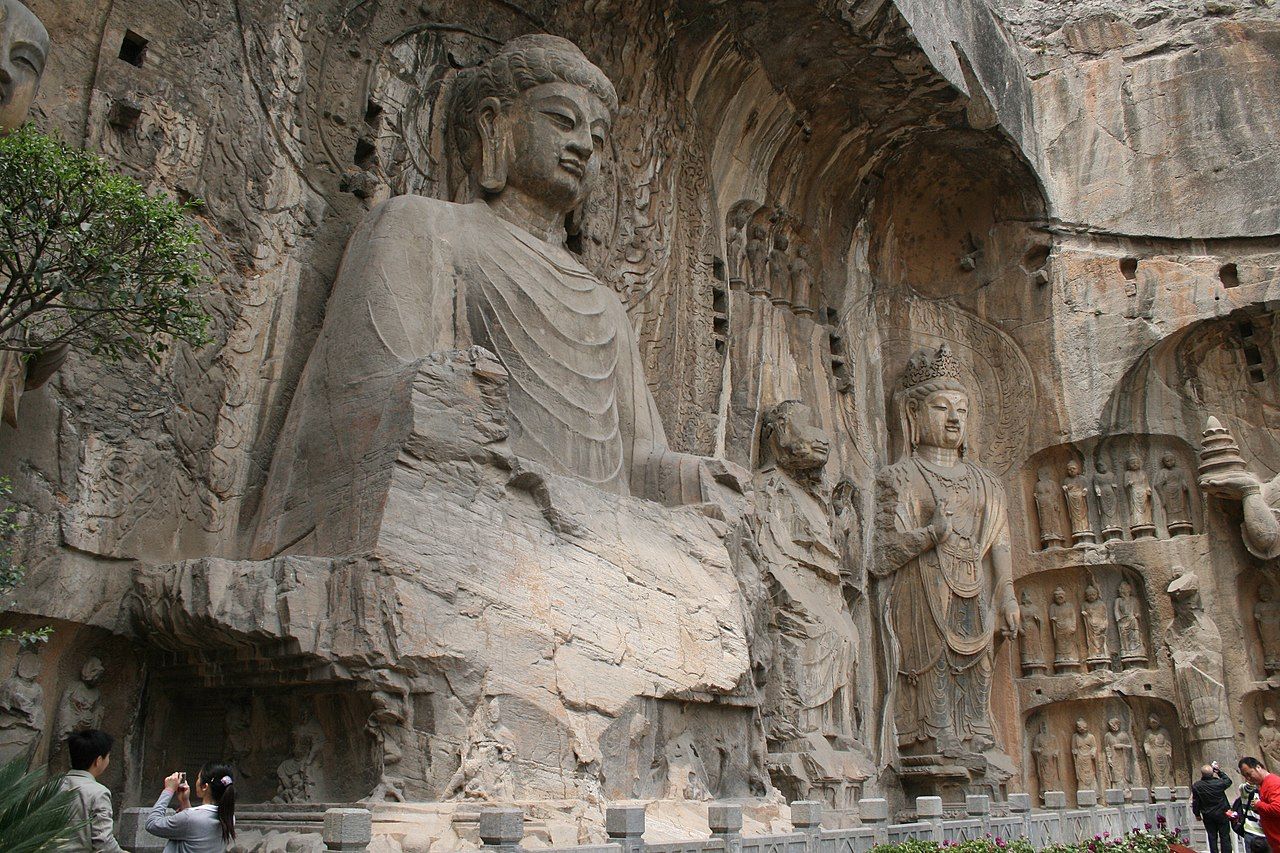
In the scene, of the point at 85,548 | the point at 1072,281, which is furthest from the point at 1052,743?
the point at 85,548

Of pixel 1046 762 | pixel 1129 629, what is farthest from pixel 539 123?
pixel 1046 762

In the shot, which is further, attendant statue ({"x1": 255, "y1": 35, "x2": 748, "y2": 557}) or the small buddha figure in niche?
the small buddha figure in niche

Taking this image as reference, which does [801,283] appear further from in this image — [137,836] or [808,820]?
[137,836]

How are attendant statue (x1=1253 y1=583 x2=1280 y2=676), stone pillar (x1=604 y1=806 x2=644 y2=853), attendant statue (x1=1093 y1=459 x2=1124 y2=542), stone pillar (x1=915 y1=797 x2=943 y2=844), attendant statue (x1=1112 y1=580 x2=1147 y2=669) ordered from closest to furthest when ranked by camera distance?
stone pillar (x1=604 y1=806 x2=644 y2=853) < stone pillar (x1=915 y1=797 x2=943 y2=844) < attendant statue (x1=1253 y1=583 x2=1280 y2=676) < attendant statue (x1=1112 y1=580 x2=1147 y2=669) < attendant statue (x1=1093 y1=459 x2=1124 y2=542)

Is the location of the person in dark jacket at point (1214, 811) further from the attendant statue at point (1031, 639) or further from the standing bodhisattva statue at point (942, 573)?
the attendant statue at point (1031, 639)

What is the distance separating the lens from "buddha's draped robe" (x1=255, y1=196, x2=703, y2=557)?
5371mm

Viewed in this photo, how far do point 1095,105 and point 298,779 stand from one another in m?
9.32

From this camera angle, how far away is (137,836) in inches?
146

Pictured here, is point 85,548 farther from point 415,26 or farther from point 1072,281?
point 1072,281

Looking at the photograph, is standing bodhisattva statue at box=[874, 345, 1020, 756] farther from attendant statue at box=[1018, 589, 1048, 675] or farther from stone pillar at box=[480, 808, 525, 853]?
stone pillar at box=[480, 808, 525, 853]

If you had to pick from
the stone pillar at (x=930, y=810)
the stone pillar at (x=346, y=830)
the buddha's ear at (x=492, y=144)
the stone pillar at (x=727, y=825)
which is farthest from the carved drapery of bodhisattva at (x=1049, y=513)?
the stone pillar at (x=346, y=830)

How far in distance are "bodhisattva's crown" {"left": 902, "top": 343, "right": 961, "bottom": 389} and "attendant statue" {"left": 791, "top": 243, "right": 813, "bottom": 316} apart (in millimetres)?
1161

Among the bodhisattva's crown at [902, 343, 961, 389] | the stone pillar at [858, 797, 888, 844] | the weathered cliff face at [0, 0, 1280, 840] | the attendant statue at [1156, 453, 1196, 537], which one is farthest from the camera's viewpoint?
the bodhisattva's crown at [902, 343, 961, 389]

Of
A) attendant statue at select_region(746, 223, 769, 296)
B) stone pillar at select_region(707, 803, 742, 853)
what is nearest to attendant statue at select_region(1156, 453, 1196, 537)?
attendant statue at select_region(746, 223, 769, 296)
